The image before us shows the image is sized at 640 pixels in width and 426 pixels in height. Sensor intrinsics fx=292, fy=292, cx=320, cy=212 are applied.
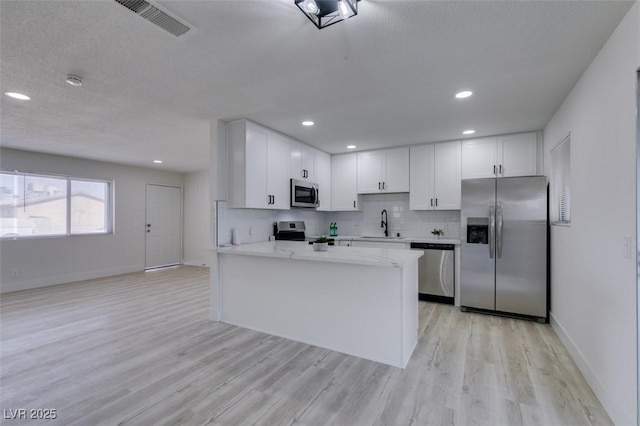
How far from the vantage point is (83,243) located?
5957 mm

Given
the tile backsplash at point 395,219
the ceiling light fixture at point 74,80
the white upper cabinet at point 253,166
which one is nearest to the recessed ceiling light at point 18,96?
the ceiling light fixture at point 74,80

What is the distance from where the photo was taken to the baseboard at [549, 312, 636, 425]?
5.64 ft

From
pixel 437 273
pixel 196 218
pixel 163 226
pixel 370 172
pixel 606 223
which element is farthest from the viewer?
pixel 196 218

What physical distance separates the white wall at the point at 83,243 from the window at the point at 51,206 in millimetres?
155

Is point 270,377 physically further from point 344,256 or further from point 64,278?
point 64,278

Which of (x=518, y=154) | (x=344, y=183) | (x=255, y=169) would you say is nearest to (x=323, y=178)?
(x=344, y=183)

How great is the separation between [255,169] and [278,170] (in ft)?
1.58

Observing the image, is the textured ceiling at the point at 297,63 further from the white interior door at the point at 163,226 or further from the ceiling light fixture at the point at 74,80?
the white interior door at the point at 163,226

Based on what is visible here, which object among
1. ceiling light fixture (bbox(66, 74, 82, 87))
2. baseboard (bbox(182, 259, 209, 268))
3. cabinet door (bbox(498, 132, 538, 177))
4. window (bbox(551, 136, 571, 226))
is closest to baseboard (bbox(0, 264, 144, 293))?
baseboard (bbox(182, 259, 209, 268))

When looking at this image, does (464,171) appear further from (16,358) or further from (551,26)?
(16,358)

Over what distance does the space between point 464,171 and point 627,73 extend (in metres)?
2.71

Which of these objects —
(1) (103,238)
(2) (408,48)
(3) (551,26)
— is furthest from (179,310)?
(3) (551,26)

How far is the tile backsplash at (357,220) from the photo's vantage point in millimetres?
3840

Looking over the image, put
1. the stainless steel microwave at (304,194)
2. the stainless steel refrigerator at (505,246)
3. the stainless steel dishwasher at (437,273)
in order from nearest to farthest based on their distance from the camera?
the stainless steel refrigerator at (505,246)
the stainless steel dishwasher at (437,273)
the stainless steel microwave at (304,194)
